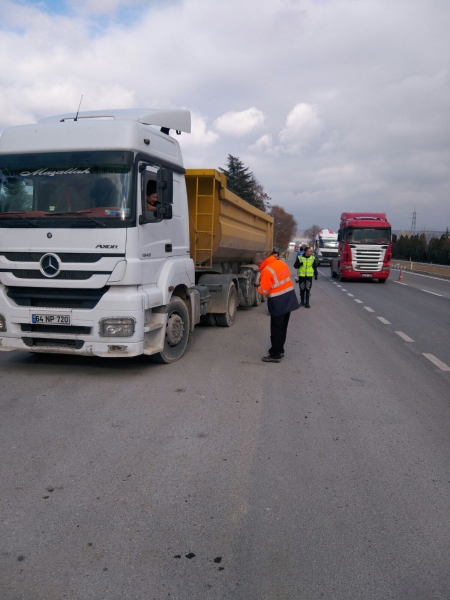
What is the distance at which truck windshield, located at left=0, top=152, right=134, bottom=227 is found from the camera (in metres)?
6.20

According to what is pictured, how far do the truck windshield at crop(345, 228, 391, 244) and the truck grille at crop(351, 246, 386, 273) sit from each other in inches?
12.9

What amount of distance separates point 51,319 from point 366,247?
2012 cm

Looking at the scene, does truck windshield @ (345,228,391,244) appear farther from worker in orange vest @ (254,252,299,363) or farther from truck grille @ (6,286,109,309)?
truck grille @ (6,286,109,309)

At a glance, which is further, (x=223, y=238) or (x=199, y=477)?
(x=223, y=238)

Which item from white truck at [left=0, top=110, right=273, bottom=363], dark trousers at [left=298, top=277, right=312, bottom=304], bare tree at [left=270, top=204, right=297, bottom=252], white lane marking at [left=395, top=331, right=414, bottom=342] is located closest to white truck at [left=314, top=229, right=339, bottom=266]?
dark trousers at [left=298, top=277, right=312, bottom=304]

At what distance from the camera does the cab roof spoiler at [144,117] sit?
7.36 meters

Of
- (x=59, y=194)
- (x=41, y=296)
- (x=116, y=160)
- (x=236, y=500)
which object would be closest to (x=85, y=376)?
(x=41, y=296)

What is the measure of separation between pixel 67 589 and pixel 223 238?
801 cm

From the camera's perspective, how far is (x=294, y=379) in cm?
682

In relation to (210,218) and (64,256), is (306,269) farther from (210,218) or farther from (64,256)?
(64,256)

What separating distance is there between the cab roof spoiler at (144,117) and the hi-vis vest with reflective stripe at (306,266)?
7.16 meters

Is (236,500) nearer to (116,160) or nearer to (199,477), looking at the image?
(199,477)

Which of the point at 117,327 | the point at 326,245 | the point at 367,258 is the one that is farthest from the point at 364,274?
the point at 117,327

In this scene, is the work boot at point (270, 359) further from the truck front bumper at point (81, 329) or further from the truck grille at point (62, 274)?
the truck grille at point (62, 274)
